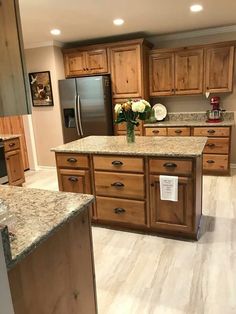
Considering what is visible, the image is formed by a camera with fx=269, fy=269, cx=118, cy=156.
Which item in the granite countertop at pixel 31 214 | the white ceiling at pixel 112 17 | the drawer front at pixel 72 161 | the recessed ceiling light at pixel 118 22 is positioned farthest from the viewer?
the recessed ceiling light at pixel 118 22

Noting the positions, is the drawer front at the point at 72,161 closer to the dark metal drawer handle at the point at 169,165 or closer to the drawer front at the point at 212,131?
the dark metal drawer handle at the point at 169,165

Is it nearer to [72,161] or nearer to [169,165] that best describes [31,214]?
[169,165]

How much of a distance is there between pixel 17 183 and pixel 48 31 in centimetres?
241

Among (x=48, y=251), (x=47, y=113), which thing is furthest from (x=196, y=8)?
(x=48, y=251)

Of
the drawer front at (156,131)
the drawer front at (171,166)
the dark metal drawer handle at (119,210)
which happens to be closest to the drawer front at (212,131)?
the drawer front at (156,131)

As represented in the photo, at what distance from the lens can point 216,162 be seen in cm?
436

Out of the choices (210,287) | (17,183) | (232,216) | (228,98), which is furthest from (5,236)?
(228,98)

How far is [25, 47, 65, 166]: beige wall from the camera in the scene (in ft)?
15.9

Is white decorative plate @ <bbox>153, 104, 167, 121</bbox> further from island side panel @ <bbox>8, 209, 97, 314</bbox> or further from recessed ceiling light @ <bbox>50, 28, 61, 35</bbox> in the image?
island side panel @ <bbox>8, 209, 97, 314</bbox>

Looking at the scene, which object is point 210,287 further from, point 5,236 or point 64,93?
point 64,93

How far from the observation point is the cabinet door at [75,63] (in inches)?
190

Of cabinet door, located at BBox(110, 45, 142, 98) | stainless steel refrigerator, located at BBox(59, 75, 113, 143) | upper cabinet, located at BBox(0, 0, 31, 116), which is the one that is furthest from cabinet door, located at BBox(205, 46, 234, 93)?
upper cabinet, located at BBox(0, 0, 31, 116)

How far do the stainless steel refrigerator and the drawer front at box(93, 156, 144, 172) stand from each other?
1957mm

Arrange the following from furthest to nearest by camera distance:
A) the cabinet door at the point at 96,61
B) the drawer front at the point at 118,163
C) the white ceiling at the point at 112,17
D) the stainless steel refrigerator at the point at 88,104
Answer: the cabinet door at the point at 96,61, the stainless steel refrigerator at the point at 88,104, the white ceiling at the point at 112,17, the drawer front at the point at 118,163
